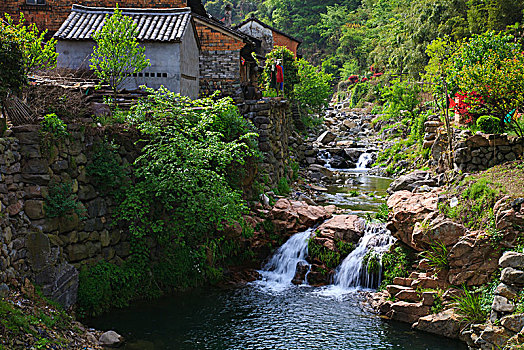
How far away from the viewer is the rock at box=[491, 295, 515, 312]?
30.4ft

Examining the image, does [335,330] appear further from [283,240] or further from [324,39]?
[324,39]

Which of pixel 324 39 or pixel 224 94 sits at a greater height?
pixel 324 39

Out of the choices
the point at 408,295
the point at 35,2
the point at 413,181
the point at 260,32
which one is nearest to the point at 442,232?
the point at 408,295

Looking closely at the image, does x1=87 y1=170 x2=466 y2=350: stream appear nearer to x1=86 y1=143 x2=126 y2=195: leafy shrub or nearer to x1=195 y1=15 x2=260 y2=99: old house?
x1=86 y1=143 x2=126 y2=195: leafy shrub

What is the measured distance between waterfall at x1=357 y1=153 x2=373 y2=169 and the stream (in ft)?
54.6

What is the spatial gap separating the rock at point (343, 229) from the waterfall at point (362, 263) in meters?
0.30

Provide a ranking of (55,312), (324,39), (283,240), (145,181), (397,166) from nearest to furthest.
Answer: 1. (55,312)
2. (145,181)
3. (283,240)
4. (397,166)
5. (324,39)

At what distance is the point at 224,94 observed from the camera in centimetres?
2050

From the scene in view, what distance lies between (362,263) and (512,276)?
4.30 meters

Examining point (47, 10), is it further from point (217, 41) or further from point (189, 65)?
point (217, 41)

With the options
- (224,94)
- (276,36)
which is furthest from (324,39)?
(224,94)

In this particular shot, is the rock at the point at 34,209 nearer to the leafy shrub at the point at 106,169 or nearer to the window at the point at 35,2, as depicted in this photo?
the leafy shrub at the point at 106,169

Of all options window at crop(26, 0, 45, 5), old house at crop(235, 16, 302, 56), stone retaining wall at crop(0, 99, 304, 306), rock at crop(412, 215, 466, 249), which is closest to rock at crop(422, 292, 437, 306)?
rock at crop(412, 215, 466, 249)

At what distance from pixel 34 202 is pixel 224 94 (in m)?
11.5
